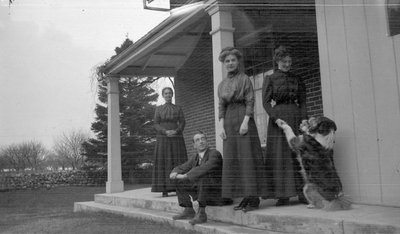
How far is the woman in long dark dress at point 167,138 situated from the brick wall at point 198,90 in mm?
1518

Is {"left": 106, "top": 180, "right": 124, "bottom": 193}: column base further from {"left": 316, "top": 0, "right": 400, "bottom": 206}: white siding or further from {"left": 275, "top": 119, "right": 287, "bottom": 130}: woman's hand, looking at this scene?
{"left": 316, "top": 0, "right": 400, "bottom": 206}: white siding

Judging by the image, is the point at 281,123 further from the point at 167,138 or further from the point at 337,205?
the point at 167,138

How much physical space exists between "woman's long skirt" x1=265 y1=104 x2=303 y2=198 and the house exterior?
0.32 meters

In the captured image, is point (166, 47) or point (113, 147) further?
point (113, 147)

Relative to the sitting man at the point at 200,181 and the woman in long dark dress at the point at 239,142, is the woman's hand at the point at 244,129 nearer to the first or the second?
the woman in long dark dress at the point at 239,142

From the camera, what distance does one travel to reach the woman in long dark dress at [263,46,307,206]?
3396 millimetres

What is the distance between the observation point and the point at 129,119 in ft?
23.5

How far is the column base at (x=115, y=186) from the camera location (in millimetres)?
6699

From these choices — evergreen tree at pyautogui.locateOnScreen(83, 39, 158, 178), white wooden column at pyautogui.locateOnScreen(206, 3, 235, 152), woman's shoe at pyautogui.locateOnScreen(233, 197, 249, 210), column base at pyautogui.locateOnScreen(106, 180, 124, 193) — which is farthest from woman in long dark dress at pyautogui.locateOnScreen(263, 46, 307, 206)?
column base at pyautogui.locateOnScreen(106, 180, 124, 193)

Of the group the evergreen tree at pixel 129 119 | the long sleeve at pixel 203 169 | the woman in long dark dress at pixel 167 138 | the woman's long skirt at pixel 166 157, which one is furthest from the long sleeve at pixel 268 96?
the evergreen tree at pixel 129 119

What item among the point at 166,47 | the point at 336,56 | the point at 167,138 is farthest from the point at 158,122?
the point at 336,56

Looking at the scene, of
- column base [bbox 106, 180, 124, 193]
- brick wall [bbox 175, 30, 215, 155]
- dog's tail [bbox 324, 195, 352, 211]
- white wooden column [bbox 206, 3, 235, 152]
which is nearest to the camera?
dog's tail [bbox 324, 195, 352, 211]

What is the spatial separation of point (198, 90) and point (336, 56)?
409 centimetres

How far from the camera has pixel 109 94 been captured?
7.14 metres
